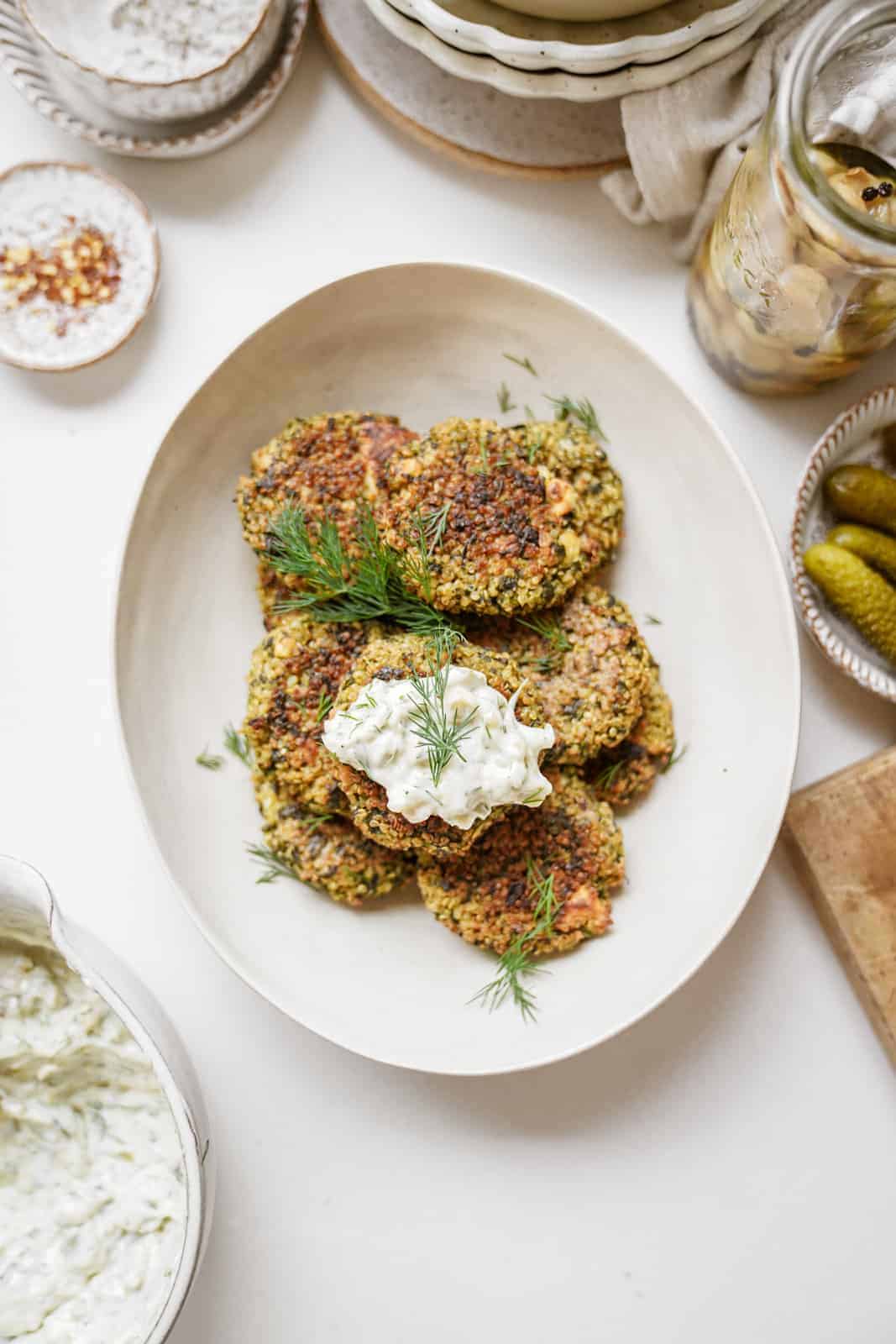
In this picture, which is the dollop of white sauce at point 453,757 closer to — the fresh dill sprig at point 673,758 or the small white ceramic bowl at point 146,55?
the fresh dill sprig at point 673,758

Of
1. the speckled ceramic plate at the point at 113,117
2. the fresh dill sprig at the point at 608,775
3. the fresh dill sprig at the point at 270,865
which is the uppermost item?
the speckled ceramic plate at the point at 113,117

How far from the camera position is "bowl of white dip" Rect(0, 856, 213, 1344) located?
64.9 inches

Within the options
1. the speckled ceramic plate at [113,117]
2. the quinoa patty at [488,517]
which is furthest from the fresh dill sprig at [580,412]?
the speckled ceramic plate at [113,117]

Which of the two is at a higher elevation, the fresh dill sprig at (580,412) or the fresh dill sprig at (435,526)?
the fresh dill sprig at (435,526)

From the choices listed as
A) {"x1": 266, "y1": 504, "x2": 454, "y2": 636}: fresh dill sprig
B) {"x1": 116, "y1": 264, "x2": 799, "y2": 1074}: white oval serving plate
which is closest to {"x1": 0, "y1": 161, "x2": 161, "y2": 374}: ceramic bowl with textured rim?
{"x1": 116, "y1": 264, "x2": 799, "y2": 1074}: white oval serving plate

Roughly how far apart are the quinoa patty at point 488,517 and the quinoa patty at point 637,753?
0.79 feet

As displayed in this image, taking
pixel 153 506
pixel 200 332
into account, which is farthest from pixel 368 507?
pixel 200 332

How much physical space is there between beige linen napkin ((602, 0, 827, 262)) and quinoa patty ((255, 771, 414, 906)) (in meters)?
1.09

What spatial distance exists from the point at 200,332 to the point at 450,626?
666mm

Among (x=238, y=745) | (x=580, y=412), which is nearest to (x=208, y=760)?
(x=238, y=745)

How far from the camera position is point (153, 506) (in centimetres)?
173

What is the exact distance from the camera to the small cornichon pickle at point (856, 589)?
1.72 meters

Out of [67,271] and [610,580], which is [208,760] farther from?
[67,271]

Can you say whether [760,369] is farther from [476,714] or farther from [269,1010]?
[269,1010]
